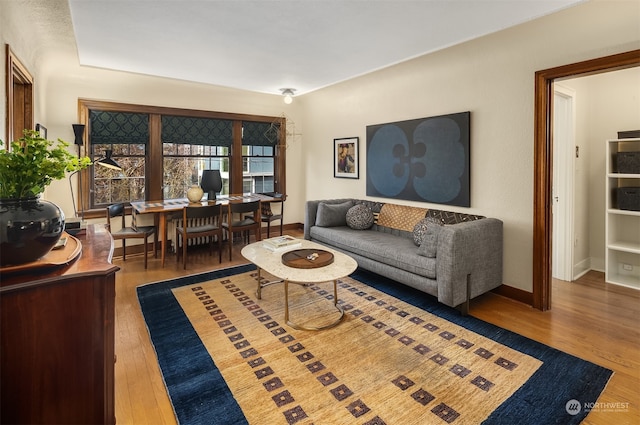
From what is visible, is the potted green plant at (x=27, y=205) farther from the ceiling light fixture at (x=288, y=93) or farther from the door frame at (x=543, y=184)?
the ceiling light fixture at (x=288, y=93)

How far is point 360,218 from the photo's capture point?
15.1 ft

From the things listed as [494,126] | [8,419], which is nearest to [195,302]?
[8,419]

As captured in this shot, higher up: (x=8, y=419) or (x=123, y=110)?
(x=123, y=110)

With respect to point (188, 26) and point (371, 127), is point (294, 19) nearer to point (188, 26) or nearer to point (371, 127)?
point (188, 26)

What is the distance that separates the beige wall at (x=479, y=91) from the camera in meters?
2.76

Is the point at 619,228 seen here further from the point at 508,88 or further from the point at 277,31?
the point at 277,31

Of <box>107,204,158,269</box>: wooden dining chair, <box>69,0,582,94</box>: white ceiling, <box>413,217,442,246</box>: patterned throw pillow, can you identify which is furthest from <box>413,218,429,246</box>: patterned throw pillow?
<box>107,204,158,269</box>: wooden dining chair

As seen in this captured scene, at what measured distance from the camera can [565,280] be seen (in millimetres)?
3840

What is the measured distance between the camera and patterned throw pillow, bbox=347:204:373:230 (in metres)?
4.59

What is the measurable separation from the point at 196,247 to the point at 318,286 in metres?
2.58

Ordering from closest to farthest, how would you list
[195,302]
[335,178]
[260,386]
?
[260,386], [195,302], [335,178]

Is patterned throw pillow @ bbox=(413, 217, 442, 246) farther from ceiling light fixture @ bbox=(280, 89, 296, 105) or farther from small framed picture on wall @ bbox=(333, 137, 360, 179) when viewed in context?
ceiling light fixture @ bbox=(280, 89, 296, 105)

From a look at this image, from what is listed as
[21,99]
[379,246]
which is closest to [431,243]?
[379,246]

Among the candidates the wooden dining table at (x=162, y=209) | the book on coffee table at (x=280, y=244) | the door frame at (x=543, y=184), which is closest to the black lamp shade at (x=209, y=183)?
the wooden dining table at (x=162, y=209)
